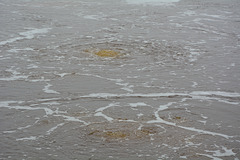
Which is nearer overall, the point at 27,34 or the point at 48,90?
the point at 48,90

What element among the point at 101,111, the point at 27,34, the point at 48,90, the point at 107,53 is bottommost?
the point at 101,111

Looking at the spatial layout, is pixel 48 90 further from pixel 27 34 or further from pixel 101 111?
Answer: pixel 27 34

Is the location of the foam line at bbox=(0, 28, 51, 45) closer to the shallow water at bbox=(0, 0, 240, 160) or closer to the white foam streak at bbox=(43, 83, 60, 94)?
the shallow water at bbox=(0, 0, 240, 160)

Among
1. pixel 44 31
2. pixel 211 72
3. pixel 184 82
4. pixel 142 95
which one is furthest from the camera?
pixel 44 31

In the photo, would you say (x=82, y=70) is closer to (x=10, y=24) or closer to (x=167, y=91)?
(x=167, y=91)

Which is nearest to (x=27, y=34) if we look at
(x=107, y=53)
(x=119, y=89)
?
(x=107, y=53)

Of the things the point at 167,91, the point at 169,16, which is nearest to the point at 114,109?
the point at 167,91

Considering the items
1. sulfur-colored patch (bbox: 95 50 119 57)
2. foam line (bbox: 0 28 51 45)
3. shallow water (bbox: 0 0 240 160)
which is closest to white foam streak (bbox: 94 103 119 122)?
shallow water (bbox: 0 0 240 160)

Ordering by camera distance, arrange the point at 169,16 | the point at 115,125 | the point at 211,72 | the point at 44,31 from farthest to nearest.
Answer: the point at 169,16, the point at 44,31, the point at 211,72, the point at 115,125

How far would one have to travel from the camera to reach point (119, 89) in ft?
31.0

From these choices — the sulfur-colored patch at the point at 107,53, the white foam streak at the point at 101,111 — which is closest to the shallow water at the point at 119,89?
the white foam streak at the point at 101,111

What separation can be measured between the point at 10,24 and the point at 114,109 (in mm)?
9953

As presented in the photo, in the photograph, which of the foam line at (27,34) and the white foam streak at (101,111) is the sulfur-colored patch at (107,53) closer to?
the foam line at (27,34)

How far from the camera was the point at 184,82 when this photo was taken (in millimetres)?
10016
